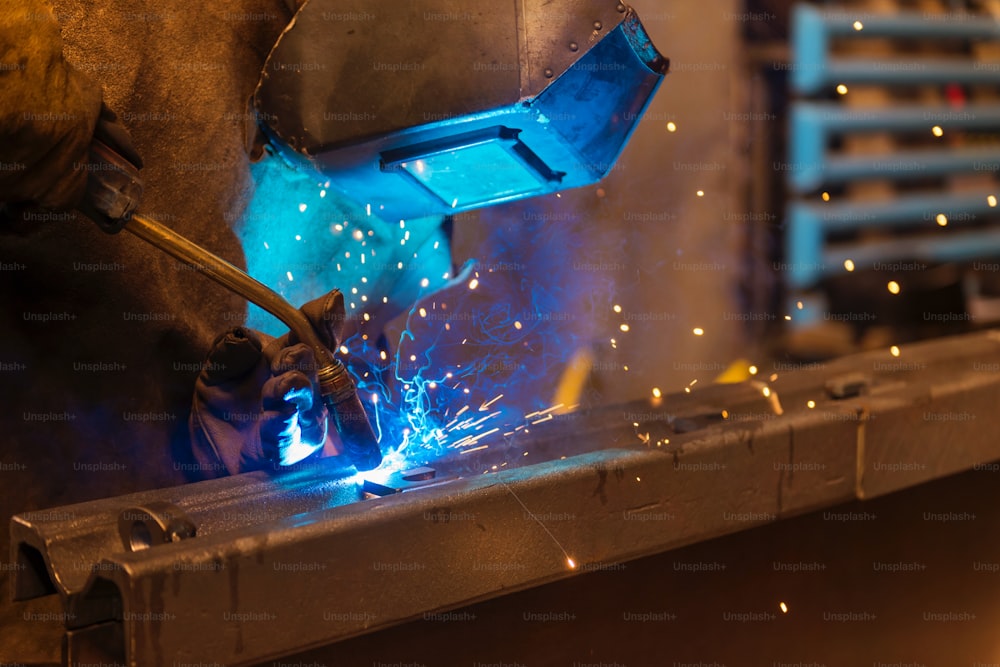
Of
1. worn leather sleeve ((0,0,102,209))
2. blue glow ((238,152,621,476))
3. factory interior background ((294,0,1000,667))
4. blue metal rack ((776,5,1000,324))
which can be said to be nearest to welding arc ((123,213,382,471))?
blue glow ((238,152,621,476))

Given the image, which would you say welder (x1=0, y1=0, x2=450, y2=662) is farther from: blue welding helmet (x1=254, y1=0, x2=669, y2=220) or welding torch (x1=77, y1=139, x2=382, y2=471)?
blue welding helmet (x1=254, y1=0, x2=669, y2=220)

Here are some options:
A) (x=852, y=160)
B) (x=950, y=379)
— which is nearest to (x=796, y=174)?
(x=852, y=160)

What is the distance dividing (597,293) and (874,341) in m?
3.81

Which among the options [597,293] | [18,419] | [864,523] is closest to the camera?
→ [18,419]

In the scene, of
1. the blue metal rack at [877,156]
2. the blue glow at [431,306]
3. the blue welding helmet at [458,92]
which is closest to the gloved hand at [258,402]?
the blue glow at [431,306]

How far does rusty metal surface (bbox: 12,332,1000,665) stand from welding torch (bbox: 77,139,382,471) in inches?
4.2

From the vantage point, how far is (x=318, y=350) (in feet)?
6.57

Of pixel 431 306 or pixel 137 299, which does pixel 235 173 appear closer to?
pixel 137 299

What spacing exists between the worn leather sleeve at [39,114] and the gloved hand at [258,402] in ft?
1.51

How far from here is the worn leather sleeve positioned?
1.61 metres

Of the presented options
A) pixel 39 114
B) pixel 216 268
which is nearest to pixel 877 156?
pixel 216 268

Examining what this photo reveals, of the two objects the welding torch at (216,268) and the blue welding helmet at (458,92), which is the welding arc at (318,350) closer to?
the welding torch at (216,268)

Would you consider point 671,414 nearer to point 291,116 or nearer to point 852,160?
point 291,116

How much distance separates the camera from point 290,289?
2.54 metres
